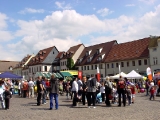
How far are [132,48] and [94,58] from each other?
12.0 metres

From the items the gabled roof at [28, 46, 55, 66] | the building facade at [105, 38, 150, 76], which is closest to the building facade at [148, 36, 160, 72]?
the building facade at [105, 38, 150, 76]

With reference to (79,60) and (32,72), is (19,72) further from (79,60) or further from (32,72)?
(79,60)

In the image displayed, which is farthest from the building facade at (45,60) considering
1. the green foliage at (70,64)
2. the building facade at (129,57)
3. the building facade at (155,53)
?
the building facade at (155,53)

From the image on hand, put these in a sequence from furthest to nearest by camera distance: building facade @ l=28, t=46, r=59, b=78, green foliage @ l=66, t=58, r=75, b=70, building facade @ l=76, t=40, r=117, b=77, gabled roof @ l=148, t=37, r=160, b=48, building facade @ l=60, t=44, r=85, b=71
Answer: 1. building facade @ l=28, t=46, r=59, b=78
2. building facade @ l=60, t=44, r=85, b=71
3. green foliage @ l=66, t=58, r=75, b=70
4. building facade @ l=76, t=40, r=117, b=77
5. gabled roof @ l=148, t=37, r=160, b=48

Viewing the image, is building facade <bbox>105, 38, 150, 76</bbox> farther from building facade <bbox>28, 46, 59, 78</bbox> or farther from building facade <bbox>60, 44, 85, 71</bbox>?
building facade <bbox>28, 46, 59, 78</bbox>

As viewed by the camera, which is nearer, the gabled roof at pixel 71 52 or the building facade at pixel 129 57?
the building facade at pixel 129 57

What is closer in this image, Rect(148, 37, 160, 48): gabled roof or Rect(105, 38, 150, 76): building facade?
Rect(148, 37, 160, 48): gabled roof

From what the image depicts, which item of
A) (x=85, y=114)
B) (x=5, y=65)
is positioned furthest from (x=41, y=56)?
(x=85, y=114)

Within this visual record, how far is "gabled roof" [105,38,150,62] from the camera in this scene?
5216 cm

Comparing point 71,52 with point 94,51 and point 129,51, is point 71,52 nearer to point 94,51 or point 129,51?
point 94,51

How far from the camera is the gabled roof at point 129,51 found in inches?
2053

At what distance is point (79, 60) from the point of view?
7012cm

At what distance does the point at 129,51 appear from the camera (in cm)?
5550

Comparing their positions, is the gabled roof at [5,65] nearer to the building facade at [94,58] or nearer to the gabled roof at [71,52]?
the gabled roof at [71,52]
